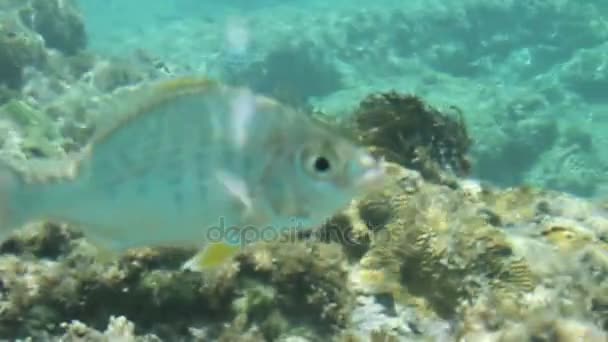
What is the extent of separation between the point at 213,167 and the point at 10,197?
674mm

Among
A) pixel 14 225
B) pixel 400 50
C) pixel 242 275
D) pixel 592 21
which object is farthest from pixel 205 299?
pixel 592 21

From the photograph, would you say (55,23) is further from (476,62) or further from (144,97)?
(144,97)

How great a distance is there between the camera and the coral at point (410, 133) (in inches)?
235

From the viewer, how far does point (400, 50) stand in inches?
1024

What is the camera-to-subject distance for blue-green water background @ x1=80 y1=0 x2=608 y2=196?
18266 mm

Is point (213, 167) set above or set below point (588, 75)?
below

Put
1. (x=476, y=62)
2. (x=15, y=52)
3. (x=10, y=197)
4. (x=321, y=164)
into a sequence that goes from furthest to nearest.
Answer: (x=476, y=62) < (x=15, y=52) < (x=10, y=197) < (x=321, y=164)

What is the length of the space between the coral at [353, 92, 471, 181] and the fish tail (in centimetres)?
402

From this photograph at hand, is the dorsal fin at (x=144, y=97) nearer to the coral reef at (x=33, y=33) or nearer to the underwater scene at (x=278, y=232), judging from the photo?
the underwater scene at (x=278, y=232)

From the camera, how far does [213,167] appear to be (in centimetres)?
196

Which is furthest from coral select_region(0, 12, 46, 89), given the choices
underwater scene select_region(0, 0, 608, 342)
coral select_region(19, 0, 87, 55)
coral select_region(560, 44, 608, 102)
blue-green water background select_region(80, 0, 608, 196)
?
coral select_region(560, 44, 608, 102)

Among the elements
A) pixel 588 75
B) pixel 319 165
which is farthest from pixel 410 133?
pixel 588 75

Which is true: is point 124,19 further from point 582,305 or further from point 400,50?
point 582,305

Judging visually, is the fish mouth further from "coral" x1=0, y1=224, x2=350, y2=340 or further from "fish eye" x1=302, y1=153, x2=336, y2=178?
"coral" x1=0, y1=224, x2=350, y2=340
